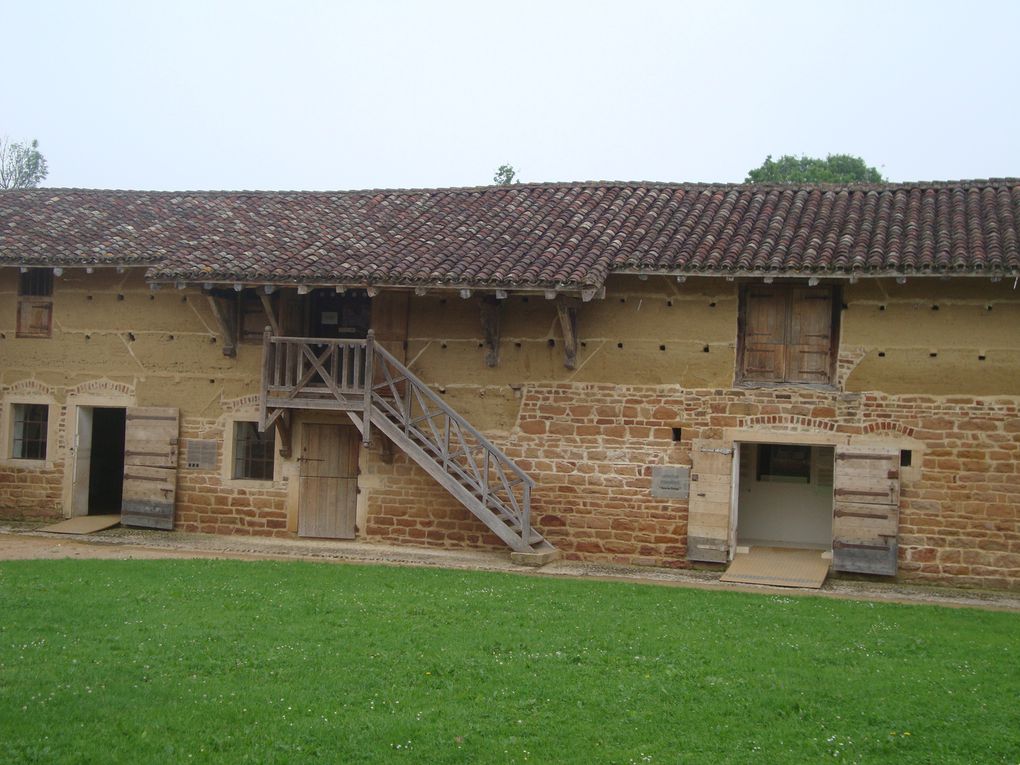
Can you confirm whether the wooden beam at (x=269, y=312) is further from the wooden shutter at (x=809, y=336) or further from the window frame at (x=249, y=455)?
the wooden shutter at (x=809, y=336)

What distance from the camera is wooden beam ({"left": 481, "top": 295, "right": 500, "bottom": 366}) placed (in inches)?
658

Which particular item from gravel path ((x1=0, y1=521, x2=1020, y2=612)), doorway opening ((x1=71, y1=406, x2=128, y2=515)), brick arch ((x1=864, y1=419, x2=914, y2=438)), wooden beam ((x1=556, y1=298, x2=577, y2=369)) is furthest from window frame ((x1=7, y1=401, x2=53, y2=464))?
brick arch ((x1=864, y1=419, x2=914, y2=438))

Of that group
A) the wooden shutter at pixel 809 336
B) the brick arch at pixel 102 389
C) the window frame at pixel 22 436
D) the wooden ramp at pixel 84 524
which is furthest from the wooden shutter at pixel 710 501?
the window frame at pixel 22 436

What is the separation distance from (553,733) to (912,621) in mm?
5585

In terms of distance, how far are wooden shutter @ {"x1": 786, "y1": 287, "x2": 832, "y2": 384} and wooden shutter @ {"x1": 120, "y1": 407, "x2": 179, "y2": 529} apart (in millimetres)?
9337

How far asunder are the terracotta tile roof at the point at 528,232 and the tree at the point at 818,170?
2379cm

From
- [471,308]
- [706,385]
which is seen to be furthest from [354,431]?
[706,385]

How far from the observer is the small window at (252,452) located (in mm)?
18295

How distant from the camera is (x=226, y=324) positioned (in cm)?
1780

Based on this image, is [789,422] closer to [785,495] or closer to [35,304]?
[785,495]

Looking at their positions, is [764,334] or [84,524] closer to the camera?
[764,334]

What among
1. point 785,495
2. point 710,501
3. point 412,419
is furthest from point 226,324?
point 785,495

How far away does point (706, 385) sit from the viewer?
16.3 meters

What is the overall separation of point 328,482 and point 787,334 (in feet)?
23.5
